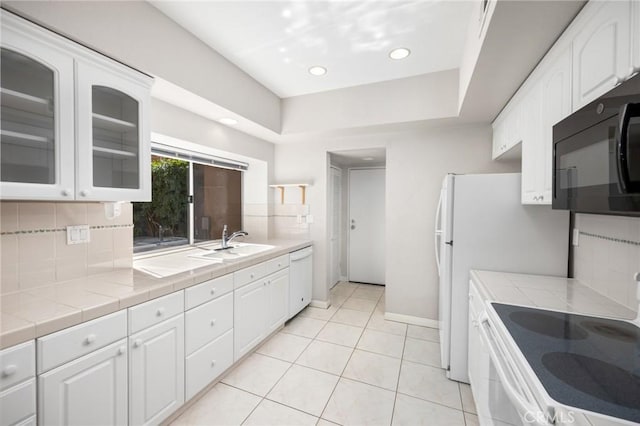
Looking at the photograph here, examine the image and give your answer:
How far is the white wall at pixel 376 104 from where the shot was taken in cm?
248

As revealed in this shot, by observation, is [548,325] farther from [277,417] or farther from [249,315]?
[249,315]

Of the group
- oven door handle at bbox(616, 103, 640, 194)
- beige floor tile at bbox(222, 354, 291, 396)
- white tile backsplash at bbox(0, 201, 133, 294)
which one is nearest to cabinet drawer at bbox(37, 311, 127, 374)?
white tile backsplash at bbox(0, 201, 133, 294)

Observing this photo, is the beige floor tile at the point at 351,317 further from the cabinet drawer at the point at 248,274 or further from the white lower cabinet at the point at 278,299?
the cabinet drawer at the point at 248,274

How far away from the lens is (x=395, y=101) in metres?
2.64

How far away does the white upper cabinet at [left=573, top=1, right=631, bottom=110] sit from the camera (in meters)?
0.91

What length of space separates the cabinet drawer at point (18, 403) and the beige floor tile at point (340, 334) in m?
2.07

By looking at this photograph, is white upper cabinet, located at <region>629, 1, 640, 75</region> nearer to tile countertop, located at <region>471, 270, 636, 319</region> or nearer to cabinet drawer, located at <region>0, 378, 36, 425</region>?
tile countertop, located at <region>471, 270, 636, 319</region>

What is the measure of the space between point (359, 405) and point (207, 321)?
3.90 ft

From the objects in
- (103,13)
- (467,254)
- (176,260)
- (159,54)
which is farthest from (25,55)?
(467,254)

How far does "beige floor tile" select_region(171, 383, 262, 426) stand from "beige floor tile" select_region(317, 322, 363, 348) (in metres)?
0.99

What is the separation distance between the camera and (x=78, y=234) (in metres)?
1.62

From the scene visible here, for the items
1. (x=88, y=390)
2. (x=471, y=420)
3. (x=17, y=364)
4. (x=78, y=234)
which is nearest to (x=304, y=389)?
(x=471, y=420)

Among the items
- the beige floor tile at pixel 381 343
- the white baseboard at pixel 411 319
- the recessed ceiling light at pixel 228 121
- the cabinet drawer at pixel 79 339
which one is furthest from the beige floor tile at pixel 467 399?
the recessed ceiling light at pixel 228 121

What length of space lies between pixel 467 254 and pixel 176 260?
2.34 m
